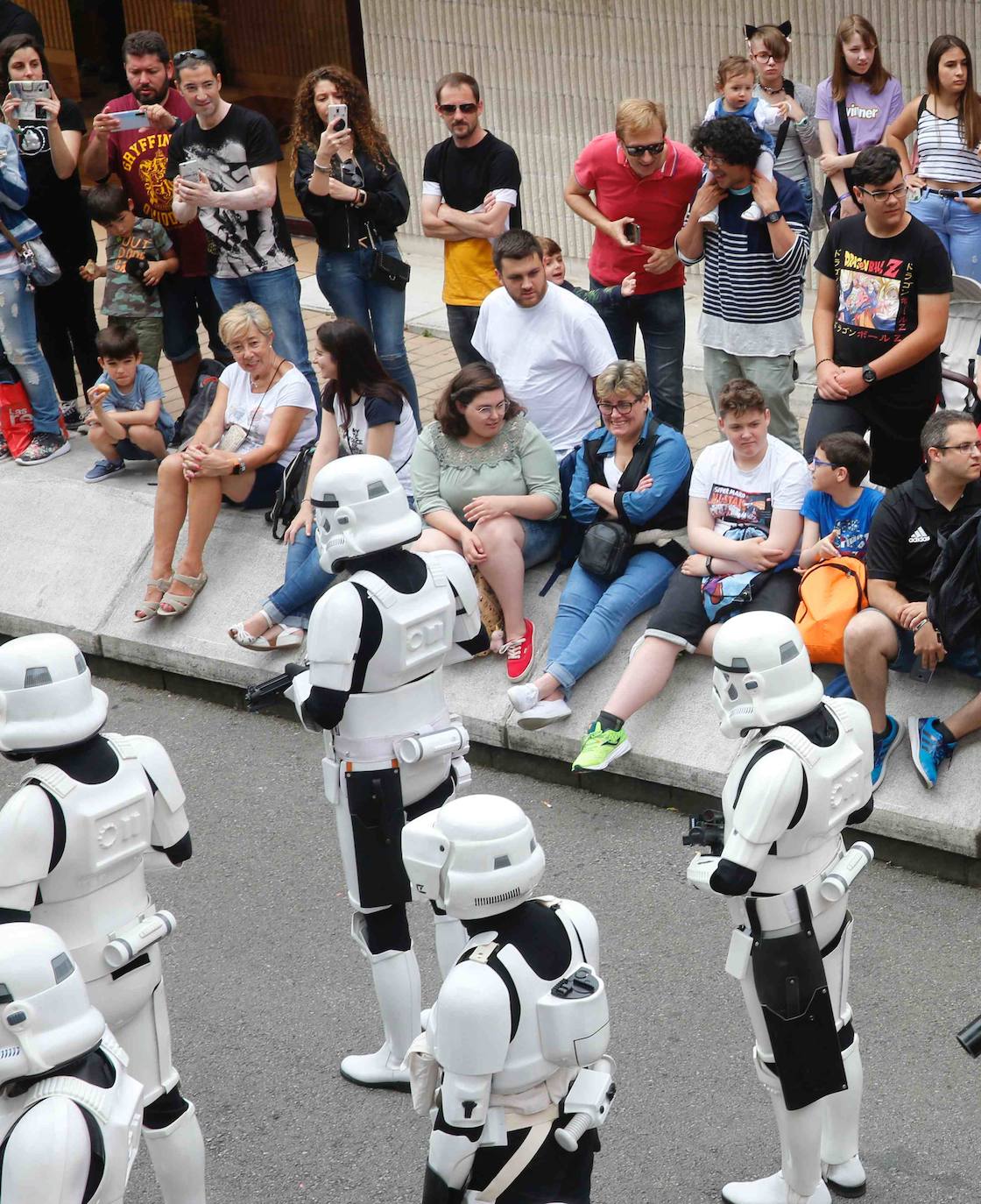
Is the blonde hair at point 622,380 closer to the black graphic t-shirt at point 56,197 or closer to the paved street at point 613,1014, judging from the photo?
the paved street at point 613,1014

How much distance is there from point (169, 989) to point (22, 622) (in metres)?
Result: 3.23

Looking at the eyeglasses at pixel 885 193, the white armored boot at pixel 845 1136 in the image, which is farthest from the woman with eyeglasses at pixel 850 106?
the white armored boot at pixel 845 1136

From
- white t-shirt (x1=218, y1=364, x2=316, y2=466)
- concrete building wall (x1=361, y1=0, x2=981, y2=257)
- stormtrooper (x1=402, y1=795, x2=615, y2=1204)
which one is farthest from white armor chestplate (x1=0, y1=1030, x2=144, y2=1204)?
concrete building wall (x1=361, y1=0, x2=981, y2=257)

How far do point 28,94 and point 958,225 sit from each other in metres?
5.03

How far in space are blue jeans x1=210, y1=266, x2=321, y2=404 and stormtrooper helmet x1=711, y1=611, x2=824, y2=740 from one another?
4.55 meters

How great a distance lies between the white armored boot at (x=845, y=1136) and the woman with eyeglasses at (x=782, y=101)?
5.24 metres

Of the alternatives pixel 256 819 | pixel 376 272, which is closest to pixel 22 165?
pixel 376 272

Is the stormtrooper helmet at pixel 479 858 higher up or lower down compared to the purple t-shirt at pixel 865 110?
lower down

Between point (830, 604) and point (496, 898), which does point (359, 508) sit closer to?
point (496, 898)

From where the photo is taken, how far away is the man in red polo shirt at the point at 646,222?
7.62 meters

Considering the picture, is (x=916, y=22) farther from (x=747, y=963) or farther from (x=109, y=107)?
(x=747, y=963)

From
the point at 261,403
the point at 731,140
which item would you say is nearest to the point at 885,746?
the point at 731,140

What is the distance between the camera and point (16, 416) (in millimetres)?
Result: 9195

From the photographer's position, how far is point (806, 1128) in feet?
14.4
